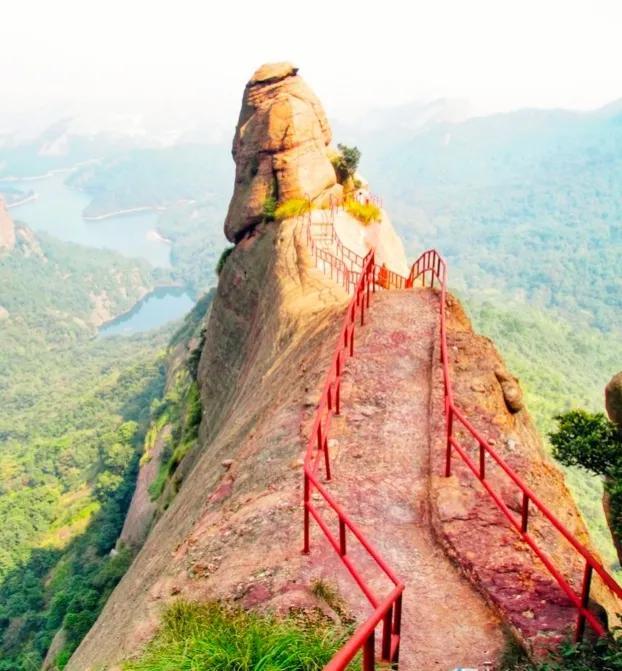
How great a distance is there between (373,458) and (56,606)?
116ft

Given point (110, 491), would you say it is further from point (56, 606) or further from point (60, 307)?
point (60, 307)

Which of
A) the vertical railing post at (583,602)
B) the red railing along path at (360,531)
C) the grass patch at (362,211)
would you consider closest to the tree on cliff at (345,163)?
the grass patch at (362,211)

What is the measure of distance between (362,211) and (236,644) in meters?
27.0

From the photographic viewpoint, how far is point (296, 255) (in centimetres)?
2369

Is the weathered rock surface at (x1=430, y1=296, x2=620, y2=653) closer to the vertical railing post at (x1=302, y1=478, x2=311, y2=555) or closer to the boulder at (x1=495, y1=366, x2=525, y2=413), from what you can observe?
the boulder at (x1=495, y1=366, x2=525, y2=413)

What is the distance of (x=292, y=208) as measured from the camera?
91.7 ft

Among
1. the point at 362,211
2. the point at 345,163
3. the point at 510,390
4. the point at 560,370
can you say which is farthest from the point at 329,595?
the point at 560,370

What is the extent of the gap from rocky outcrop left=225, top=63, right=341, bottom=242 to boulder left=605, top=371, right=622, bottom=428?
22797 millimetres

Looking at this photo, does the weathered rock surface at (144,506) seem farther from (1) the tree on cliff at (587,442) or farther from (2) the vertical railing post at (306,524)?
(2) the vertical railing post at (306,524)

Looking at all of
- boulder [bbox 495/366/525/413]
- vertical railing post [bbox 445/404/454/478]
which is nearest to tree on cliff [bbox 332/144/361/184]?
boulder [bbox 495/366/525/413]

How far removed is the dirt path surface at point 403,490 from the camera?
5.85 meters

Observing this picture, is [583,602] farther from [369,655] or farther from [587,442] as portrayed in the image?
[587,442]

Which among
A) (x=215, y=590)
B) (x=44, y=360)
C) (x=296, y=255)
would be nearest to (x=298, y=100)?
(x=296, y=255)

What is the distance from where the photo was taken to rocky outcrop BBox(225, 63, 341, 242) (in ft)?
95.6
